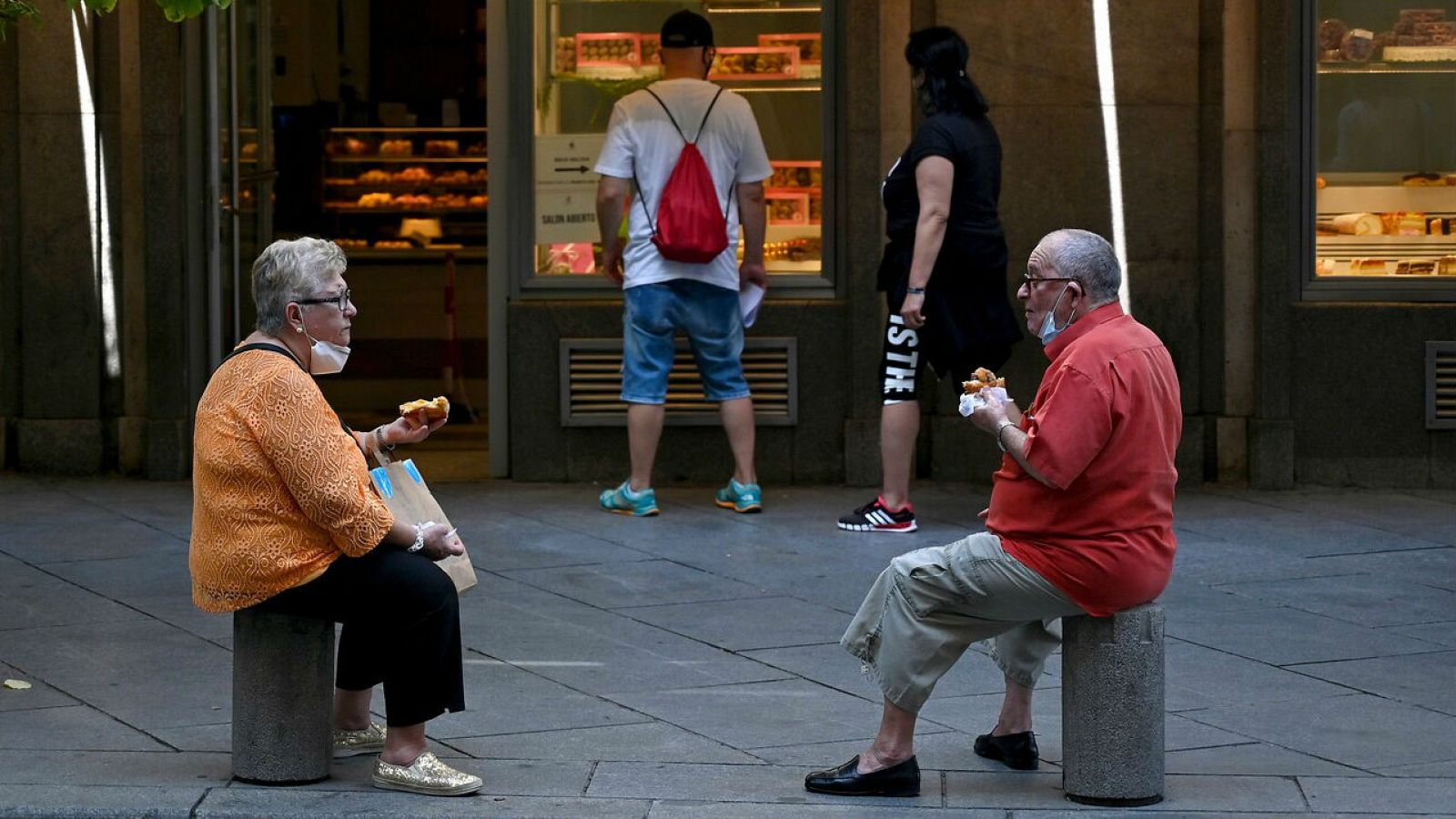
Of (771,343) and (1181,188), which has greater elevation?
(1181,188)

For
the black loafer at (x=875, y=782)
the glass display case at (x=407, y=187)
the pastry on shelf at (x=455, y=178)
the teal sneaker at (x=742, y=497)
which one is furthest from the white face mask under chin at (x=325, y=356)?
the pastry on shelf at (x=455, y=178)

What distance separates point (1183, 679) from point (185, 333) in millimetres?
5562

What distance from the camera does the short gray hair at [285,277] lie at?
527 cm

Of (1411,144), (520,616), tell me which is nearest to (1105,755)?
(520,616)

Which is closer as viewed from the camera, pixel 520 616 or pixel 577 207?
pixel 520 616

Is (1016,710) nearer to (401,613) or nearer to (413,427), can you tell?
(401,613)

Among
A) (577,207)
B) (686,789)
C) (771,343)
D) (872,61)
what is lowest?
(686,789)

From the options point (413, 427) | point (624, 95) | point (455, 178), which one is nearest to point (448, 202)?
point (455, 178)

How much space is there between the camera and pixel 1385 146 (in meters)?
10.2

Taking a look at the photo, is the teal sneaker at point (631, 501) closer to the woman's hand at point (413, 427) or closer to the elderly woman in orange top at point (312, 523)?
the woman's hand at point (413, 427)

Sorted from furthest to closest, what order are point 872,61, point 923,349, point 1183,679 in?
point 872,61 → point 923,349 → point 1183,679

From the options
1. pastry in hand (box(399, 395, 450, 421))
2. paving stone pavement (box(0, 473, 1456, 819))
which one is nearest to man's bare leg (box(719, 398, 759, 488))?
paving stone pavement (box(0, 473, 1456, 819))

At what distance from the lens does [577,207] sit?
10211 mm

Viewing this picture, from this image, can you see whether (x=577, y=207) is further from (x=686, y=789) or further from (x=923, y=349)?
(x=686, y=789)
